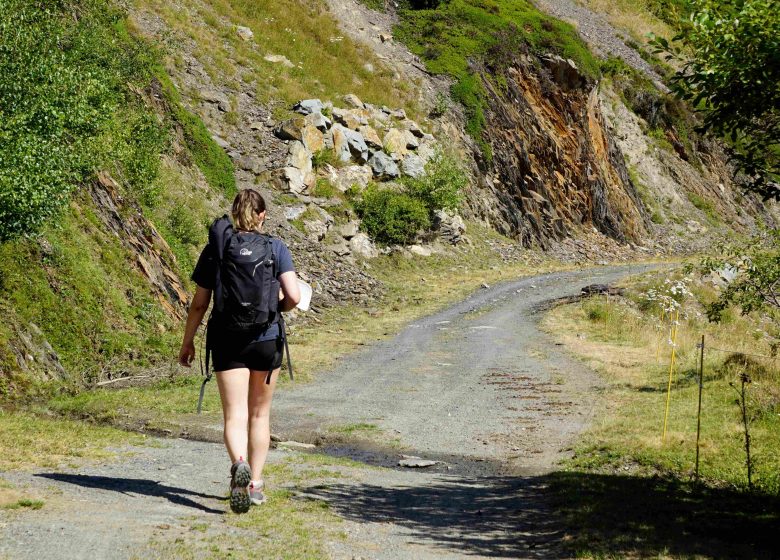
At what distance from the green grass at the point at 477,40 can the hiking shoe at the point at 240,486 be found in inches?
1783

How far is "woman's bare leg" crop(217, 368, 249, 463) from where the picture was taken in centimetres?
597

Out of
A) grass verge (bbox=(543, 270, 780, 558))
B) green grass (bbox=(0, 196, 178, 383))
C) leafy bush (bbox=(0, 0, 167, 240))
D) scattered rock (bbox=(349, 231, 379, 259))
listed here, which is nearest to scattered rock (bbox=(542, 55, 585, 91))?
scattered rock (bbox=(349, 231, 379, 259))

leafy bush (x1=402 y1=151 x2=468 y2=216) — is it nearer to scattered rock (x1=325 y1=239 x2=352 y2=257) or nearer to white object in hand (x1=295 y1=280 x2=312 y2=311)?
scattered rock (x1=325 y1=239 x2=352 y2=257)

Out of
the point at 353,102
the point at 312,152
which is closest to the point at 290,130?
the point at 312,152

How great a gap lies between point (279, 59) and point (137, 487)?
3887 cm

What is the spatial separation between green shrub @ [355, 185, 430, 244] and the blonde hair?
1145 inches

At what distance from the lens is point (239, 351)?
5.98 metres

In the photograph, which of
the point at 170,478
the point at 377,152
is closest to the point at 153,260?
the point at 170,478

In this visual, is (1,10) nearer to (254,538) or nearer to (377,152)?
(254,538)

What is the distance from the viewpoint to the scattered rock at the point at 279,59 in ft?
139

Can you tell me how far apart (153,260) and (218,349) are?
1351 centimetres

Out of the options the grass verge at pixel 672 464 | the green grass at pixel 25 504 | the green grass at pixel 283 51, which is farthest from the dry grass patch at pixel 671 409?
the green grass at pixel 283 51

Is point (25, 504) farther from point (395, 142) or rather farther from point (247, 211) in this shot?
point (395, 142)

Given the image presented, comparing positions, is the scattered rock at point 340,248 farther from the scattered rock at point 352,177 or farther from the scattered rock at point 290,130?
the scattered rock at point 290,130
